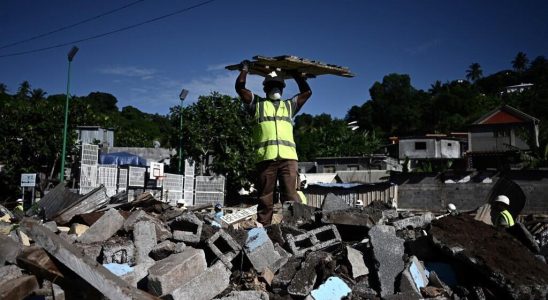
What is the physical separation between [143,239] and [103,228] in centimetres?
77

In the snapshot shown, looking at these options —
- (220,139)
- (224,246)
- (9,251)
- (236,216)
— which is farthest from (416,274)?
(220,139)

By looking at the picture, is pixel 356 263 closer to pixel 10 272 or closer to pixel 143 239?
pixel 143 239

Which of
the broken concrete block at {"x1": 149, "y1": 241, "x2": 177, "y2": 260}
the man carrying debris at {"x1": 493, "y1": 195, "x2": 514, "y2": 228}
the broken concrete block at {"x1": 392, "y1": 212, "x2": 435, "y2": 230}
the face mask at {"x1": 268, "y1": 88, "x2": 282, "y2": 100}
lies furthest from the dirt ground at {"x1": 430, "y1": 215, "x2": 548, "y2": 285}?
the broken concrete block at {"x1": 149, "y1": 241, "x2": 177, "y2": 260}

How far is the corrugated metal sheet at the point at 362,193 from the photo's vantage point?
74.0 feet

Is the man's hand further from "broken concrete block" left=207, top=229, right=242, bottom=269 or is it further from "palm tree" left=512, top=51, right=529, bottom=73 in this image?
"palm tree" left=512, top=51, right=529, bottom=73

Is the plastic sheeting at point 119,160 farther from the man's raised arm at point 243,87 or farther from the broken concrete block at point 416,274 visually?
the broken concrete block at point 416,274

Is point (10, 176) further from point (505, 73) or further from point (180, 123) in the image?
point (505, 73)

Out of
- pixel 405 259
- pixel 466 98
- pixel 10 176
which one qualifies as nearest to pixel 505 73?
pixel 466 98

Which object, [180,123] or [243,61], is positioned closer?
[243,61]

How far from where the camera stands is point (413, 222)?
6.08m

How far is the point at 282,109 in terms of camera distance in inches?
248

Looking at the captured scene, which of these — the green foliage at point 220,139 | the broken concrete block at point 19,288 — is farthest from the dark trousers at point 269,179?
the green foliage at point 220,139

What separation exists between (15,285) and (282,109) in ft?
12.6

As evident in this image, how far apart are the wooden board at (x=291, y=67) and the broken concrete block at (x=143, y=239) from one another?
2702mm
